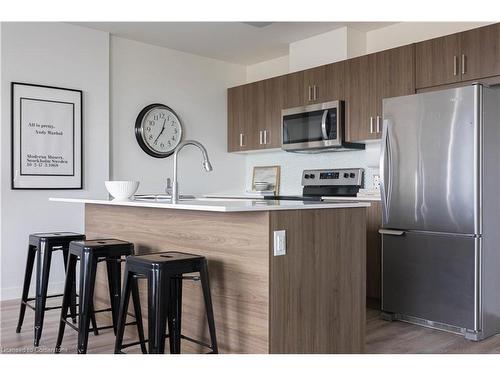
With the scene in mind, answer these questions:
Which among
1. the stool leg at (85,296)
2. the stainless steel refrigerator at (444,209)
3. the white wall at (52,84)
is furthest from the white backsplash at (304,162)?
the stool leg at (85,296)

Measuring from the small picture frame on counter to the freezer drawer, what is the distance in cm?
213

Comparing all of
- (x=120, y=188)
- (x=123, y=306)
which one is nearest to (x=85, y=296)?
(x=123, y=306)

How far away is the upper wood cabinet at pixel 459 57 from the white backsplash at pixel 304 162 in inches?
36.1

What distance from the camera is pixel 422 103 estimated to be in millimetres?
3553

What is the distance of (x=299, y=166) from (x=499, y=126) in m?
2.43

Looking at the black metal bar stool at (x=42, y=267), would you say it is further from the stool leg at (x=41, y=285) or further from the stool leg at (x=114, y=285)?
the stool leg at (x=114, y=285)

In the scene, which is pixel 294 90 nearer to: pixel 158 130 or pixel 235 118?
pixel 235 118

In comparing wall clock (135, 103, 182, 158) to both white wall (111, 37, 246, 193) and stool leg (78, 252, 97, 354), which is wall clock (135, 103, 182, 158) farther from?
stool leg (78, 252, 97, 354)

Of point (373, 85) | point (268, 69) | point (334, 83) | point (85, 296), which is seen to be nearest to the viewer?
point (85, 296)

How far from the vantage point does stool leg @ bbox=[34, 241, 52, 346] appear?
3.16 metres

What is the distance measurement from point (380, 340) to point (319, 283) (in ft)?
3.12

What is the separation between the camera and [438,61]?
384 cm

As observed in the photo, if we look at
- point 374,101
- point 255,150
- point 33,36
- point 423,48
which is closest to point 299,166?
point 255,150

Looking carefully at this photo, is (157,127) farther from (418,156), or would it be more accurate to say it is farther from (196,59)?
(418,156)
